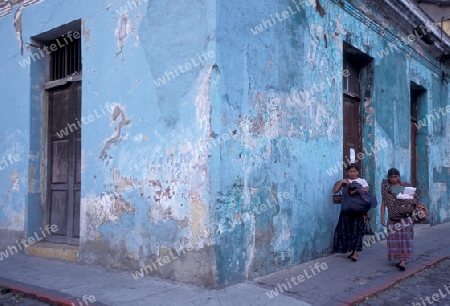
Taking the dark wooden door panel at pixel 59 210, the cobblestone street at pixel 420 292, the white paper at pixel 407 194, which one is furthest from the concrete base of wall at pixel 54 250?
the white paper at pixel 407 194

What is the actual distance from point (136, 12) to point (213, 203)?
2.67m

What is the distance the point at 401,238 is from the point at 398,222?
23 centimetres

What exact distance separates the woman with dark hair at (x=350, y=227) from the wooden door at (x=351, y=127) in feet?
4.55

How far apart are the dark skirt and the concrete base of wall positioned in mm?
3678

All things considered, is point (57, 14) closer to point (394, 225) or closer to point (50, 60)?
point (50, 60)

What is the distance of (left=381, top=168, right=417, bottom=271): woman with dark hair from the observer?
5.76m

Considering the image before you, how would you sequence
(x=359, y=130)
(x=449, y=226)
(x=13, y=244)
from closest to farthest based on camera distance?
1. (x=13, y=244)
2. (x=359, y=130)
3. (x=449, y=226)

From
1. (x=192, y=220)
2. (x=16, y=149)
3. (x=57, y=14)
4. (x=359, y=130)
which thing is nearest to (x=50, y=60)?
(x=57, y=14)

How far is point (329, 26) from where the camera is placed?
6645 millimetres

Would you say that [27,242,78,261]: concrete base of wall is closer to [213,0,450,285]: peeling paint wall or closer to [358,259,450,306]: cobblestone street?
[213,0,450,285]: peeling paint wall

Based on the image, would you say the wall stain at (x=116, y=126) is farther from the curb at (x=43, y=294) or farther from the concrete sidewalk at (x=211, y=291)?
the curb at (x=43, y=294)

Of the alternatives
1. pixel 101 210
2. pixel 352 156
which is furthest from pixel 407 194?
pixel 101 210

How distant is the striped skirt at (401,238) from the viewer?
5.82 meters

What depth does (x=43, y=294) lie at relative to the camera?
4609 mm
